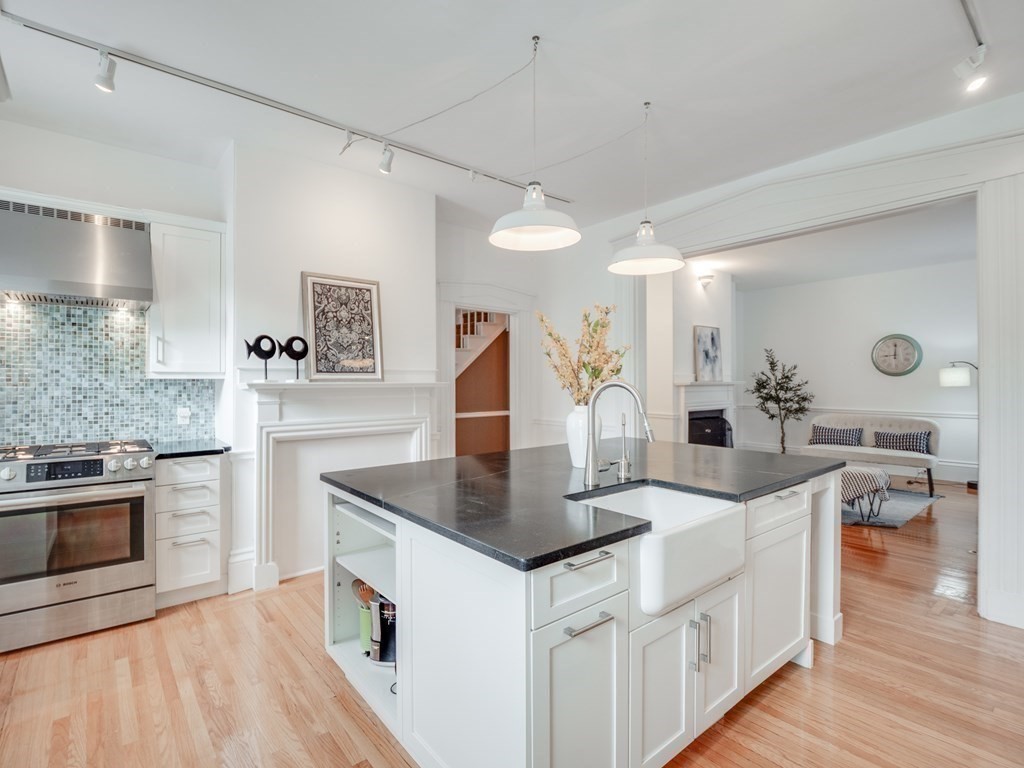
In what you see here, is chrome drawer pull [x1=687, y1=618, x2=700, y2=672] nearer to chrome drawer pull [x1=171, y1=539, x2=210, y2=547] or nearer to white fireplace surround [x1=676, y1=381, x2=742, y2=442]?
chrome drawer pull [x1=171, y1=539, x2=210, y2=547]

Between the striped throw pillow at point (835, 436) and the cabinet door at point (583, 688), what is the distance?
21.2ft

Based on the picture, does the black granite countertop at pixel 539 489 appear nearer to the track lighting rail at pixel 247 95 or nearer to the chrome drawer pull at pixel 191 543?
the chrome drawer pull at pixel 191 543

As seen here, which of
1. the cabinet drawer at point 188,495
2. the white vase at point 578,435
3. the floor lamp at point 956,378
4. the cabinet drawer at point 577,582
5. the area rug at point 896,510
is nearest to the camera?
the cabinet drawer at point 577,582

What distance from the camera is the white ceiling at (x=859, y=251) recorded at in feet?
15.3

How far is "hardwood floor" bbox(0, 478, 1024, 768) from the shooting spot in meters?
1.73

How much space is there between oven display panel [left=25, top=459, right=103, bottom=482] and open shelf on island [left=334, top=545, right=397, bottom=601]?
1555mm

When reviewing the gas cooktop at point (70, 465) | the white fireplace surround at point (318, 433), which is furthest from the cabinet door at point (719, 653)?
the gas cooktop at point (70, 465)

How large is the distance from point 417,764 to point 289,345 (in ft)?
8.09

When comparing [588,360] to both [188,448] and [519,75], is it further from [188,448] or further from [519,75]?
[188,448]

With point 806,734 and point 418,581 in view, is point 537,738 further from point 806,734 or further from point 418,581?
point 806,734

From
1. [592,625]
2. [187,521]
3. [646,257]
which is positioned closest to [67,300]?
[187,521]

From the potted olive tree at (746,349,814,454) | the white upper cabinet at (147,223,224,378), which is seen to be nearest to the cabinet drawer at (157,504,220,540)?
the white upper cabinet at (147,223,224,378)

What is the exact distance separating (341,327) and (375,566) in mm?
1975

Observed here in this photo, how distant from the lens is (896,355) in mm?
6680
